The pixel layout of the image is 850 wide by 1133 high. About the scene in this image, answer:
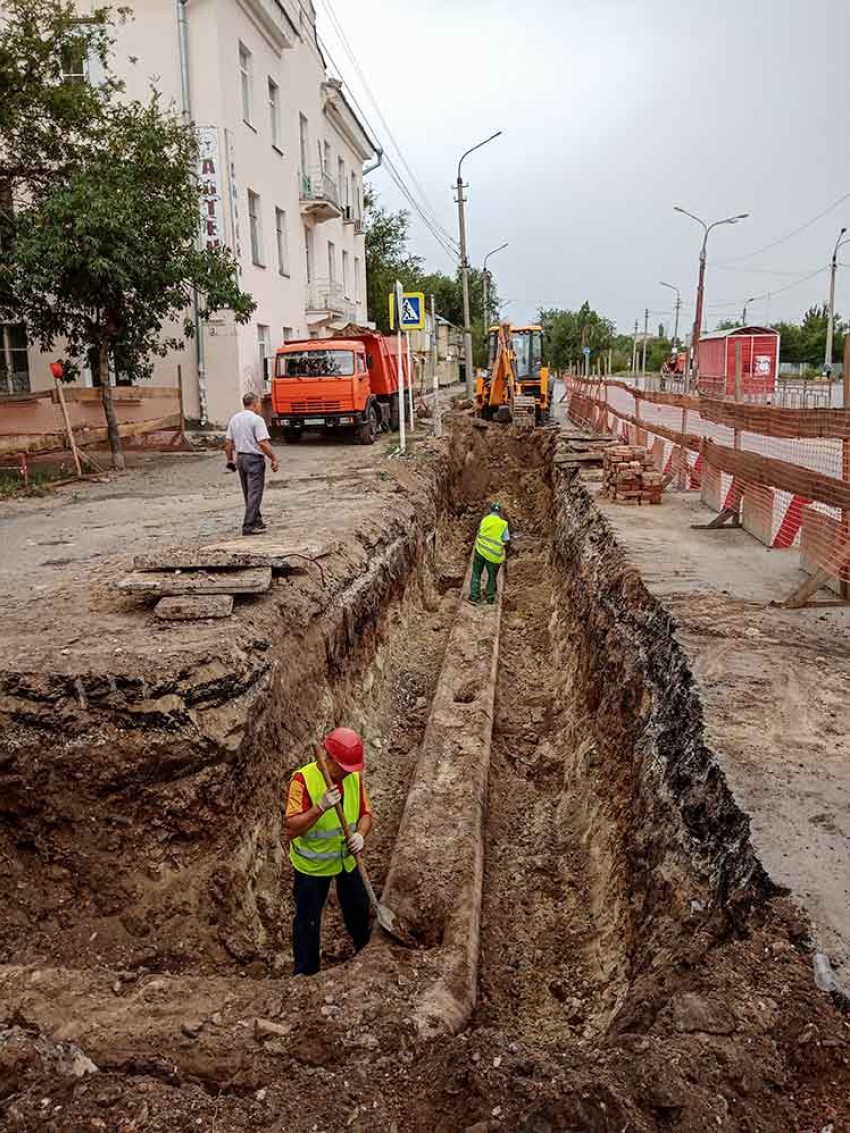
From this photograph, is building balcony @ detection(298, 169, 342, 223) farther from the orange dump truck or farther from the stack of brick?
the stack of brick

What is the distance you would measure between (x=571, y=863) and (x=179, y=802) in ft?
9.29

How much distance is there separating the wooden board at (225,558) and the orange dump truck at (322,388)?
1254 cm

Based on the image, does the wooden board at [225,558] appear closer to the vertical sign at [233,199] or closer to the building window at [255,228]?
the vertical sign at [233,199]

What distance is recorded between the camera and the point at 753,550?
9.28 m

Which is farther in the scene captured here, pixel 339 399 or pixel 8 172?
pixel 339 399

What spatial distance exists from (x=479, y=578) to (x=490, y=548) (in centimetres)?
53

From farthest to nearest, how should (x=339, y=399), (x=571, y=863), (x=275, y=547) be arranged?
1. (x=339, y=399)
2. (x=275, y=547)
3. (x=571, y=863)

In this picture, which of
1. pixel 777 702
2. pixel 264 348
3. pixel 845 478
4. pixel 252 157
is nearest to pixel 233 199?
pixel 252 157

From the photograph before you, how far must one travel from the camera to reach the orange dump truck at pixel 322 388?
1986 centimetres

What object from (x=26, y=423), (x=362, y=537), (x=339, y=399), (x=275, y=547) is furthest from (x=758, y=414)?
(x=26, y=423)

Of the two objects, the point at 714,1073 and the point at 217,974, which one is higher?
the point at 714,1073

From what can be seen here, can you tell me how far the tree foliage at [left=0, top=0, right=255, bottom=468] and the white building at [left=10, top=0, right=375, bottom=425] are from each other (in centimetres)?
188

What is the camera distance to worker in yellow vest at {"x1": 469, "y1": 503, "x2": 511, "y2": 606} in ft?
38.8

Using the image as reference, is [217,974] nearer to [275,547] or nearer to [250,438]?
[275,547]
